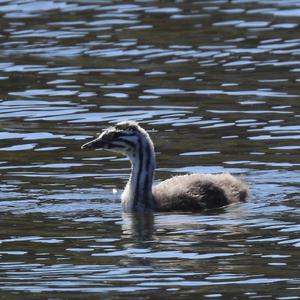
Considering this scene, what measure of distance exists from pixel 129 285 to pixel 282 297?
4.44 feet

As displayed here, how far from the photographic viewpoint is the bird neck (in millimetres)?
17328

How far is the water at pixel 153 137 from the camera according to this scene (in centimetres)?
1388

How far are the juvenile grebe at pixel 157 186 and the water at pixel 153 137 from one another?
24 centimetres

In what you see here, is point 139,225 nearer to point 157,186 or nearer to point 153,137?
point 157,186

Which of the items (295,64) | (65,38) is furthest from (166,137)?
(65,38)

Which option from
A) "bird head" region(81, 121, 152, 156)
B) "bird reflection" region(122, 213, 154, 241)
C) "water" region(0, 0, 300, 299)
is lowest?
"bird reflection" region(122, 213, 154, 241)

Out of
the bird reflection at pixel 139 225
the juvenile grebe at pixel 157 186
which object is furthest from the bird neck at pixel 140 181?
the bird reflection at pixel 139 225

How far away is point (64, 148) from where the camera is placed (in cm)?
2022

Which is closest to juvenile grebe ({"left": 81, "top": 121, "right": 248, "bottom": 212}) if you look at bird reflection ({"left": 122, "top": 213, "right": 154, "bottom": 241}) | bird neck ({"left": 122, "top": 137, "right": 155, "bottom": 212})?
bird neck ({"left": 122, "top": 137, "right": 155, "bottom": 212})

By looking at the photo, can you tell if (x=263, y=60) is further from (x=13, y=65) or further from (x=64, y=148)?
(x=64, y=148)

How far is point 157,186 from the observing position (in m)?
17.8

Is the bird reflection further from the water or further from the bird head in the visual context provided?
the bird head

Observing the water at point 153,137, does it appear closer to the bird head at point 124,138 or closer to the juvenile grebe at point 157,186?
the juvenile grebe at point 157,186

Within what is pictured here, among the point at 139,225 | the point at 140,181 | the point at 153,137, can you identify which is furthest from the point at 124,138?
the point at 153,137
